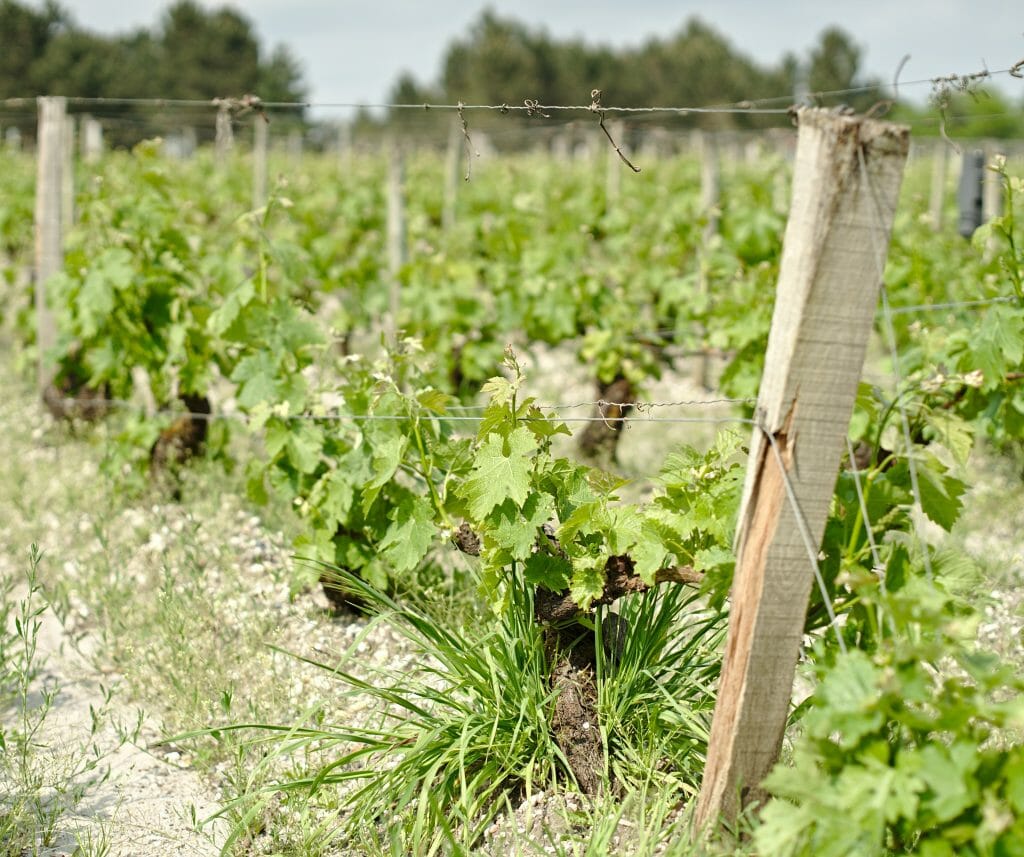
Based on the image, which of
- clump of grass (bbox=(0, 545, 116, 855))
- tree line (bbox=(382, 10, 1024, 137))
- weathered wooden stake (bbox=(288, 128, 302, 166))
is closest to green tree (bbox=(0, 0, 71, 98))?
tree line (bbox=(382, 10, 1024, 137))

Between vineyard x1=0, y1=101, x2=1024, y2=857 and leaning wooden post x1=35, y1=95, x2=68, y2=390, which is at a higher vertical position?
leaning wooden post x1=35, y1=95, x2=68, y2=390

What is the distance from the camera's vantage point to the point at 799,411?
202 cm

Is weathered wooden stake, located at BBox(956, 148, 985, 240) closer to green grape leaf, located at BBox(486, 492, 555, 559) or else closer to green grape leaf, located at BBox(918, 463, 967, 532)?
green grape leaf, located at BBox(918, 463, 967, 532)

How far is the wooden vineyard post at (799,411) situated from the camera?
1.93m

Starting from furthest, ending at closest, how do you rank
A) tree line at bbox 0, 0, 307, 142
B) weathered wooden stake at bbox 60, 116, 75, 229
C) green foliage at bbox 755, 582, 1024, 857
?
1. tree line at bbox 0, 0, 307, 142
2. weathered wooden stake at bbox 60, 116, 75, 229
3. green foliage at bbox 755, 582, 1024, 857

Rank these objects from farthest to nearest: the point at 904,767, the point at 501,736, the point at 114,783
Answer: the point at 114,783, the point at 501,736, the point at 904,767

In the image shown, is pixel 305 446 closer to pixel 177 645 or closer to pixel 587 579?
pixel 177 645

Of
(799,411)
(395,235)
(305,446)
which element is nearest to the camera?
(799,411)

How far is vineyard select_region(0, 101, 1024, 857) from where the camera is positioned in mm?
1949

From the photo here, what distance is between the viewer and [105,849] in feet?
8.04

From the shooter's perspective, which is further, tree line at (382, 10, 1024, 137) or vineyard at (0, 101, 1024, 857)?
tree line at (382, 10, 1024, 137)

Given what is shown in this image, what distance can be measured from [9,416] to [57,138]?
1.62 m

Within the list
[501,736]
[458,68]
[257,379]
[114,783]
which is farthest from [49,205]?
[458,68]

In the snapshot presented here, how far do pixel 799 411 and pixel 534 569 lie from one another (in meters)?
0.80
